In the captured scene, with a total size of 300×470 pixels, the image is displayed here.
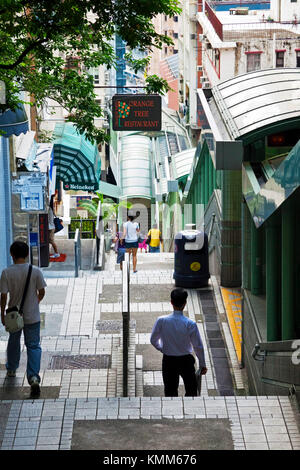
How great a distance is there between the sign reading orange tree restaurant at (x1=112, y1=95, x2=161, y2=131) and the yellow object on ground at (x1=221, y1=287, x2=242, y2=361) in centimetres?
541

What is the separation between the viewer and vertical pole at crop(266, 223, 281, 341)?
304 inches

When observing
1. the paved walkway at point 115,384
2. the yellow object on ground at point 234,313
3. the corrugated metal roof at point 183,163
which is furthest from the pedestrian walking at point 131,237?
the corrugated metal roof at point 183,163

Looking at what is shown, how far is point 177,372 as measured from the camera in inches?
270

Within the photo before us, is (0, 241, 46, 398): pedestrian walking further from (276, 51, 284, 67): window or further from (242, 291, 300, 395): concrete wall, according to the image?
(276, 51, 284, 67): window

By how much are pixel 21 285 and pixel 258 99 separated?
640 centimetres

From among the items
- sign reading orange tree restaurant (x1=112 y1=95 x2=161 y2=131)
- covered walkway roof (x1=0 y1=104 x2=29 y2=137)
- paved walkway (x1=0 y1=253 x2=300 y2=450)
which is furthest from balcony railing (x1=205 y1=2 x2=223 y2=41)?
paved walkway (x1=0 y1=253 x2=300 y2=450)

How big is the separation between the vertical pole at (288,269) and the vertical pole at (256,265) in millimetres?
2547

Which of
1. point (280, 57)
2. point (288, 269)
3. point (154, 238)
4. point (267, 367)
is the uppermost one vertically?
point (280, 57)

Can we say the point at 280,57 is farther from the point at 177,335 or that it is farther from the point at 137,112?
the point at 177,335

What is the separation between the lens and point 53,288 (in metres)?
13.7

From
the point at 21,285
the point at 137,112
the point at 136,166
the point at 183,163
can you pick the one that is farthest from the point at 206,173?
the point at 136,166

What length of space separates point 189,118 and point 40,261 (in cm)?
3328

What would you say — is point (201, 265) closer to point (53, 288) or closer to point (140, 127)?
point (53, 288)

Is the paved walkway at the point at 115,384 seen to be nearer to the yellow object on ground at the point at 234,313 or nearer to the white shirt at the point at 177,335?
the yellow object on ground at the point at 234,313
